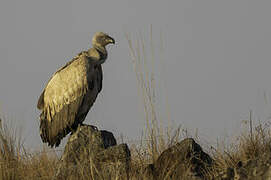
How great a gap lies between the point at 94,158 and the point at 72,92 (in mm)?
2728

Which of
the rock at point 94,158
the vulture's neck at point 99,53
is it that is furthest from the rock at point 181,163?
the vulture's neck at point 99,53

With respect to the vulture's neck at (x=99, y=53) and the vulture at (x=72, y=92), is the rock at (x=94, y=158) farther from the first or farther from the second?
the vulture's neck at (x=99, y=53)

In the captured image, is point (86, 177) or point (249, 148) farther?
point (249, 148)

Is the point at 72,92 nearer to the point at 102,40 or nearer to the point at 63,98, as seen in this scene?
the point at 63,98

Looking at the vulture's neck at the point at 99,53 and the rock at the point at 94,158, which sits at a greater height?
the vulture's neck at the point at 99,53

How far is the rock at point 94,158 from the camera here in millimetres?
4613

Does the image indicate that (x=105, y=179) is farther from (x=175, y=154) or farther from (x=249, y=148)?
(x=249, y=148)

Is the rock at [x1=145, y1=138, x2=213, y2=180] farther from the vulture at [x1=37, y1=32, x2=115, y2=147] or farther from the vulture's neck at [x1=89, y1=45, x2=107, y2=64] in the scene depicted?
the vulture's neck at [x1=89, y1=45, x2=107, y2=64]

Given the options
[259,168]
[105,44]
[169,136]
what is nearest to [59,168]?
[169,136]

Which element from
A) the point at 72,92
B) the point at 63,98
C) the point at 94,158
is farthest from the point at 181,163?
the point at 63,98

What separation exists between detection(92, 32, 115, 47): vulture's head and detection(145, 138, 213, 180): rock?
351 cm

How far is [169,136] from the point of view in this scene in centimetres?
511

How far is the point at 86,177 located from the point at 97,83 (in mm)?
3514

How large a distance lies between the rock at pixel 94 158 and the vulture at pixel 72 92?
1186 mm
